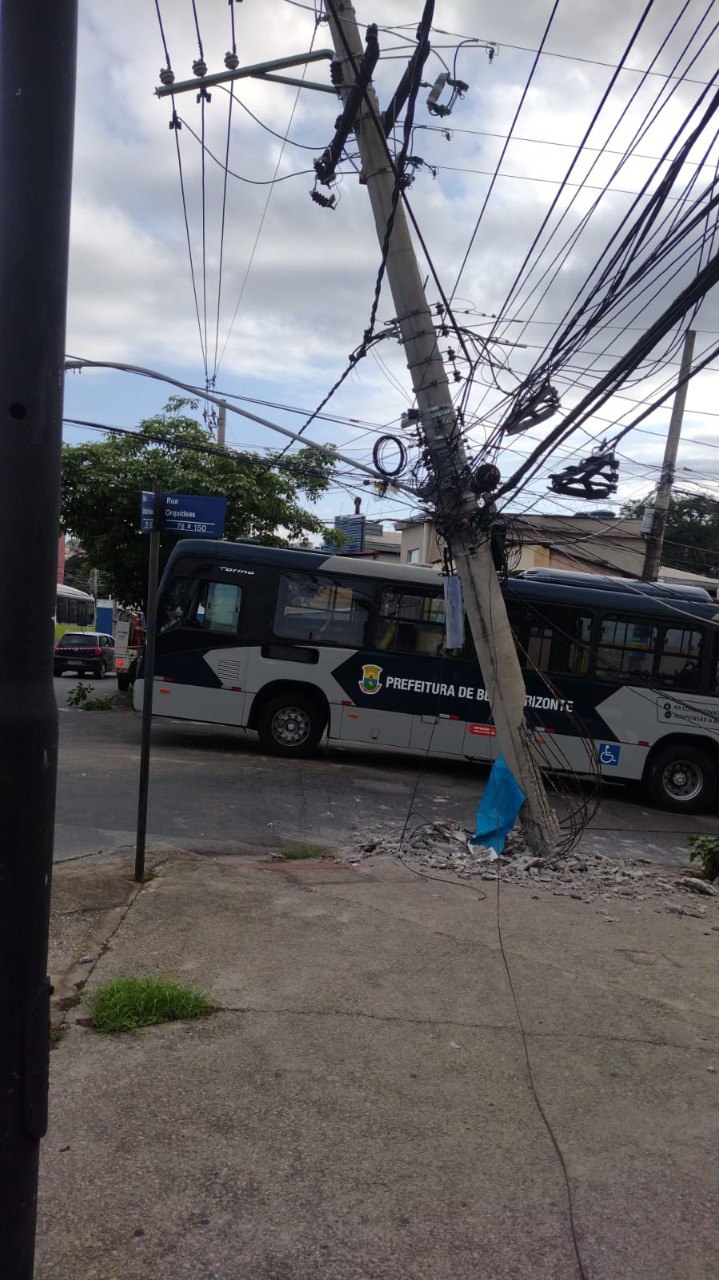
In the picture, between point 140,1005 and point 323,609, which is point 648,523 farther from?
point 140,1005

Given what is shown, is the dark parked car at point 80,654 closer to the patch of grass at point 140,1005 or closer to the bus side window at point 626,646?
the bus side window at point 626,646

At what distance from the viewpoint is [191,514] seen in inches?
274

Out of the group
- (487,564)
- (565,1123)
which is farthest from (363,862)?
(565,1123)

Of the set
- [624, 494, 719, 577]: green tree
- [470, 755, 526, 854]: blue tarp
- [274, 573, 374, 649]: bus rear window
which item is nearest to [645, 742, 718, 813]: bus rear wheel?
[274, 573, 374, 649]: bus rear window

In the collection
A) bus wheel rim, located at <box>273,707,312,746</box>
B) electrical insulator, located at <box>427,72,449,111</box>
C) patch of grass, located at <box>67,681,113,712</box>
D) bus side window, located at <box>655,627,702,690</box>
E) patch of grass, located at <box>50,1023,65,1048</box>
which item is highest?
electrical insulator, located at <box>427,72,449,111</box>

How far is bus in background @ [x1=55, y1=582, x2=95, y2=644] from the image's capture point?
40138 millimetres

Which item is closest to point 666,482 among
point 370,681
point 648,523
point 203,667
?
point 648,523

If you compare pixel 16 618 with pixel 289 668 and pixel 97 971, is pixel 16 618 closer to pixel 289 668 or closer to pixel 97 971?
pixel 97 971

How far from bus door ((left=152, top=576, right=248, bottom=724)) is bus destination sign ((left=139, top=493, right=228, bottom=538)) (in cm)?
724

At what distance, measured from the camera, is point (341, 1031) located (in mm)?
4652

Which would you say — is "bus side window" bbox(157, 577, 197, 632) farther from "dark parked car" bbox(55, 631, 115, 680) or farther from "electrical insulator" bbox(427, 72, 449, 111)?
"dark parked car" bbox(55, 631, 115, 680)

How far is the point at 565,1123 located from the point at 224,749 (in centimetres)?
1103

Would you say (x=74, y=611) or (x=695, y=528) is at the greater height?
(x=695, y=528)

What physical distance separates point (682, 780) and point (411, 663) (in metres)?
4.23
